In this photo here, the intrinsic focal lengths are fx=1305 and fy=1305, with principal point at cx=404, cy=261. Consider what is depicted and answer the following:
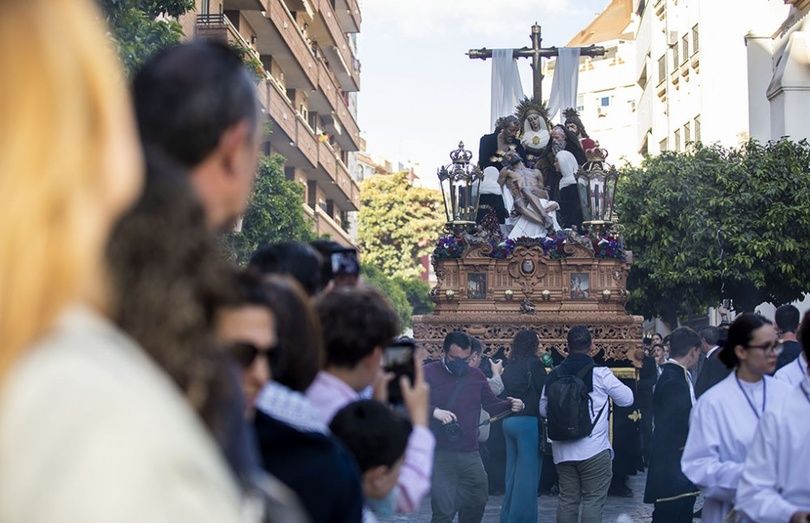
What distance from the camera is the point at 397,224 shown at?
3130 inches

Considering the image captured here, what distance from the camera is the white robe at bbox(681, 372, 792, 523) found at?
6.06m

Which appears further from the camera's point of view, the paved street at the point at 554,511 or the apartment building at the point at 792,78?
the apartment building at the point at 792,78

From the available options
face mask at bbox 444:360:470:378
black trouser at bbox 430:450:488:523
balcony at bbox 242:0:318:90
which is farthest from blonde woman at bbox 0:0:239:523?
balcony at bbox 242:0:318:90

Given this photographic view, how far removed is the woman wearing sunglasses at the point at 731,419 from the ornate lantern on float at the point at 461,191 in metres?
10.1

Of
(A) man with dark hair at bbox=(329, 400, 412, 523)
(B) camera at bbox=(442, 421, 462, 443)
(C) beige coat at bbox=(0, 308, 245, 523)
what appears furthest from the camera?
(B) camera at bbox=(442, 421, 462, 443)

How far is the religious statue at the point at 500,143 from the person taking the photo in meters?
17.6

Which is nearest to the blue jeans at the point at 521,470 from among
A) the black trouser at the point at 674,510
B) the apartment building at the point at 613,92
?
the black trouser at the point at 674,510

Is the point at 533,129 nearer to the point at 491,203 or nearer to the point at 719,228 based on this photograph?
the point at 491,203

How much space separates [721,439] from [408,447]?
2762mm

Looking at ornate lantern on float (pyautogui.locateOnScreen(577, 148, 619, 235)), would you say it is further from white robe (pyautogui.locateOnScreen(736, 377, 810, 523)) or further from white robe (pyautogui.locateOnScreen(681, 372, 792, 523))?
white robe (pyautogui.locateOnScreen(736, 377, 810, 523))

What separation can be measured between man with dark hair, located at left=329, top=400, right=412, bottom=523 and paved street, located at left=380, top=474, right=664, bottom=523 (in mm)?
8497

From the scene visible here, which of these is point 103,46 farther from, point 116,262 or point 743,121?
Answer: point 743,121

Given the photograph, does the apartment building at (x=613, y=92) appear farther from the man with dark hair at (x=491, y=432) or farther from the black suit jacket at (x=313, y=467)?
the black suit jacket at (x=313, y=467)

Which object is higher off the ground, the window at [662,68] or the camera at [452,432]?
the window at [662,68]
